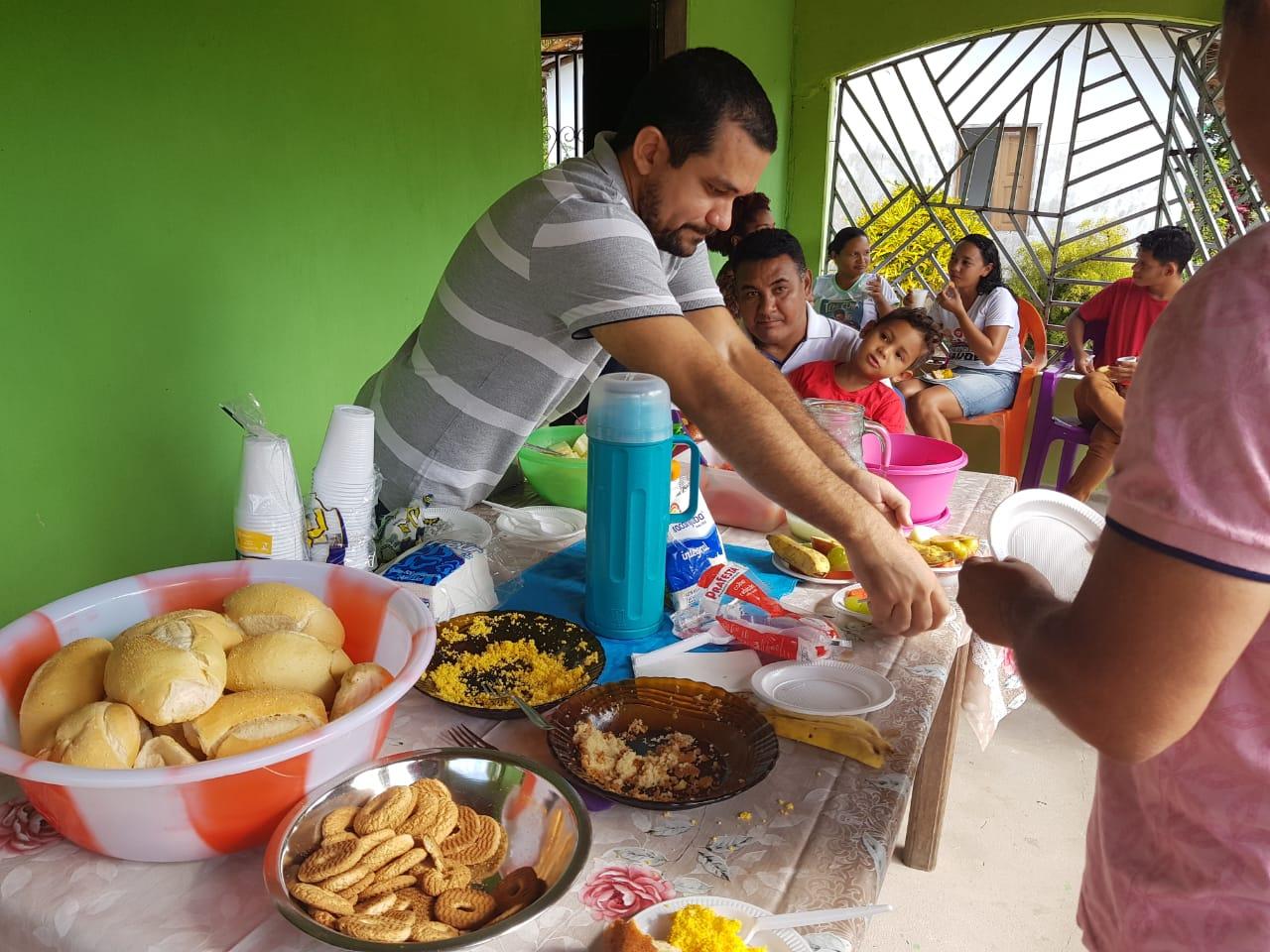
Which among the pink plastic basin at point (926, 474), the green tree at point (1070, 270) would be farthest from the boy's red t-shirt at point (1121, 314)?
the pink plastic basin at point (926, 474)

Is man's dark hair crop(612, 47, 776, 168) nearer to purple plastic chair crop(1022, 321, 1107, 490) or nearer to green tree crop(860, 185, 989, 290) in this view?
purple plastic chair crop(1022, 321, 1107, 490)

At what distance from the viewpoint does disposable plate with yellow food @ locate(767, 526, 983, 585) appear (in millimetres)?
1435

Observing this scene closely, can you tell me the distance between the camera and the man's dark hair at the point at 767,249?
2971 mm

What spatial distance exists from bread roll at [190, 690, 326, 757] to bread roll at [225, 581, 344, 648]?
0.40 ft

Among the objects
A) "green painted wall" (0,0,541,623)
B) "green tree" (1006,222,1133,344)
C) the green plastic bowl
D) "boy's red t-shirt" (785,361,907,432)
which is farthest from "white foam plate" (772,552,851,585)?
Answer: "green tree" (1006,222,1133,344)

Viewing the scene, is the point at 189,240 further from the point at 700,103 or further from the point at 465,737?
the point at 465,737

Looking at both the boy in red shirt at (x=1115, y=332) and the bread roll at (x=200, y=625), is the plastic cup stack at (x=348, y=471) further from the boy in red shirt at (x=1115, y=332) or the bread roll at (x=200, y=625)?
the boy in red shirt at (x=1115, y=332)

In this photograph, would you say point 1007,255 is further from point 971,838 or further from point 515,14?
point 971,838

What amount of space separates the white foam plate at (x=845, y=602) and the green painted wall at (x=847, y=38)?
185 inches

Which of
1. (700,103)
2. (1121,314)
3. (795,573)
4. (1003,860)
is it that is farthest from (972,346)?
(795,573)

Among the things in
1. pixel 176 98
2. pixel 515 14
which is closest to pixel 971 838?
pixel 176 98

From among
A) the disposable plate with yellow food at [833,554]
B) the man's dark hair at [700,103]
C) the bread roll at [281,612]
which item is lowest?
the disposable plate with yellow food at [833,554]

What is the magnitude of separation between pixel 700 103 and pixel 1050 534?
0.97m

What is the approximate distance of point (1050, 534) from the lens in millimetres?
1405
